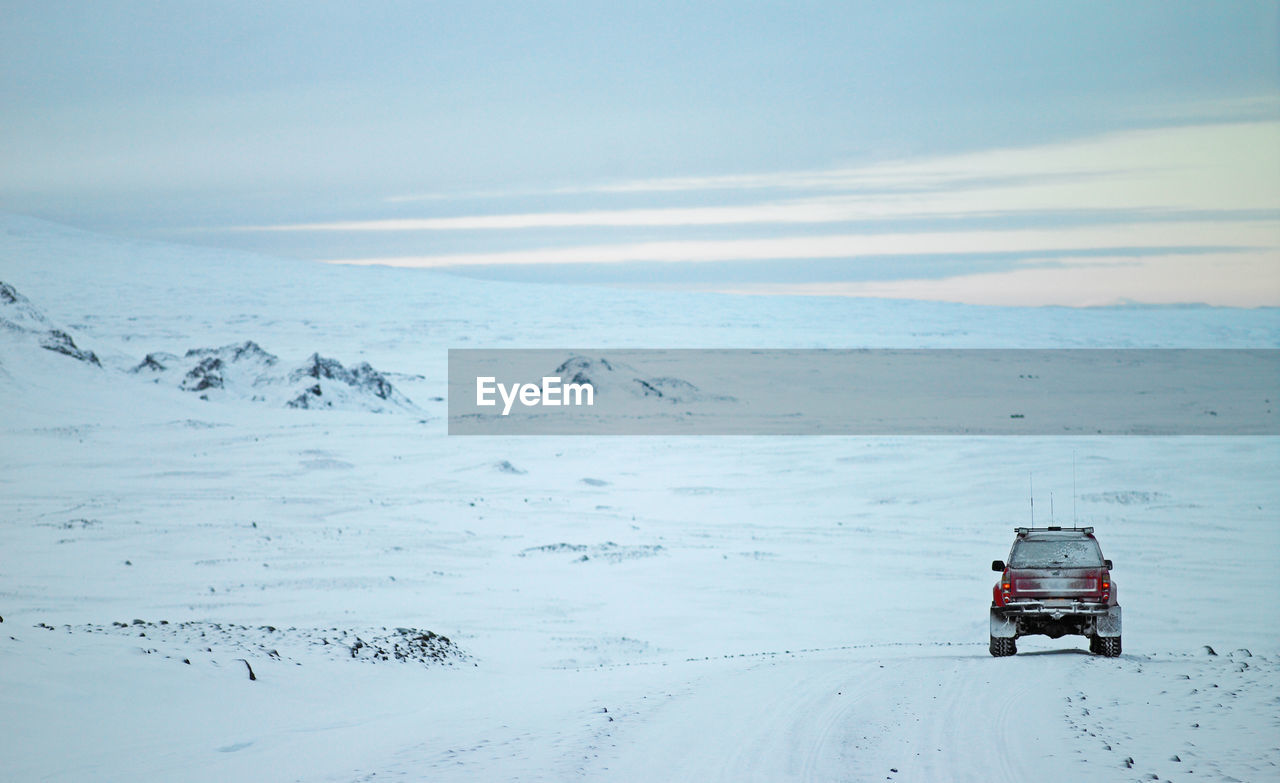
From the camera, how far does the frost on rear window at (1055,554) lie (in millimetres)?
12930

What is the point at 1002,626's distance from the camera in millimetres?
12938

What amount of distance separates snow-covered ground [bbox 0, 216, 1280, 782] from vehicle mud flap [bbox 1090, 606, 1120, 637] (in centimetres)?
49

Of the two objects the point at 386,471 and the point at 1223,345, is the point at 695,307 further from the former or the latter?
the point at 386,471

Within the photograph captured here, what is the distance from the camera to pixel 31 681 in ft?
29.5

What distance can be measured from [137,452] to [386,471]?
6.43 m

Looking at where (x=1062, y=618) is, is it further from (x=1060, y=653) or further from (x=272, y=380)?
(x=272, y=380)

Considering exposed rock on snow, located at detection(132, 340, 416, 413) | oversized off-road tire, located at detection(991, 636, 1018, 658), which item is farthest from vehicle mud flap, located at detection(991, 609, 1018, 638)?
exposed rock on snow, located at detection(132, 340, 416, 413)

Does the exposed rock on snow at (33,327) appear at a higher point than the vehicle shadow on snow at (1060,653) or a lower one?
higher

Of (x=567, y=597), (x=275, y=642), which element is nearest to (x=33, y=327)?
(x=567, y=597)

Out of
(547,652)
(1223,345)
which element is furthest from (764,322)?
(547,652)

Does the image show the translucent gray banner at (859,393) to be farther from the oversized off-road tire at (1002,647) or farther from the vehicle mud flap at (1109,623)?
the vehicle mud flap at (1109,623)

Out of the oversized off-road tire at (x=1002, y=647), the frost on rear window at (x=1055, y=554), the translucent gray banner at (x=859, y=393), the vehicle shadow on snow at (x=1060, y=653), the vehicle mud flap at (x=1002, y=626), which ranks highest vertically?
the translucent gray banner at (x=859, y=393)

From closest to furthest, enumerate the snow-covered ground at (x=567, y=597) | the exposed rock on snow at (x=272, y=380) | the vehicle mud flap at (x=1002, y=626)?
the snow-covered ground at (x=567, y=597), the vehicle mud flap at (x=1002, y=626), the exposed rock on snow at (x=272, y=380)

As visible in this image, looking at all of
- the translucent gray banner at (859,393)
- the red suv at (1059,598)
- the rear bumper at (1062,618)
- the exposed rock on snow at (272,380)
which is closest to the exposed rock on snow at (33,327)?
the exposed rock on snow at (272,380)
